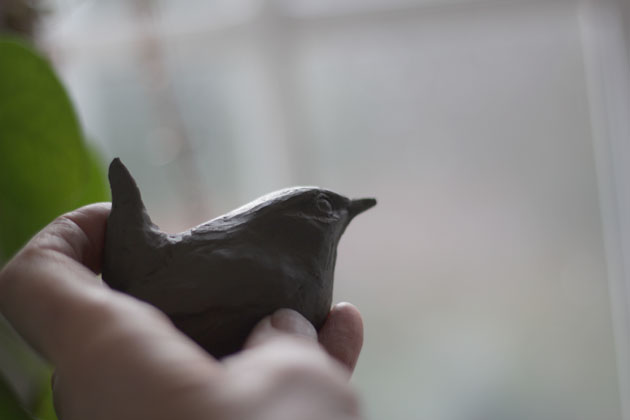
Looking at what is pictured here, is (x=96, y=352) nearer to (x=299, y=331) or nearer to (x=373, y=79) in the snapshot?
(x=299, y=331)

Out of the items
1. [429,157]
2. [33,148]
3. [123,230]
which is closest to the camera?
[123,230]

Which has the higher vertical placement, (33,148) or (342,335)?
(33,148)

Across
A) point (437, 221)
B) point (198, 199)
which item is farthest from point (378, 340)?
point (198, 199)

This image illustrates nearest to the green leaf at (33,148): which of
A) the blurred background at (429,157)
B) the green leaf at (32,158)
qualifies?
the green leaf at (32,158)

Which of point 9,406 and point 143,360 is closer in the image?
point 143,360

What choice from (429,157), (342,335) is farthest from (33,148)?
(429,157)

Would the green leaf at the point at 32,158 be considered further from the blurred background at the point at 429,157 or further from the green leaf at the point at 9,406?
the blurred background at the point at 429,157

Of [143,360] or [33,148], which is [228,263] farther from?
[33,148]
